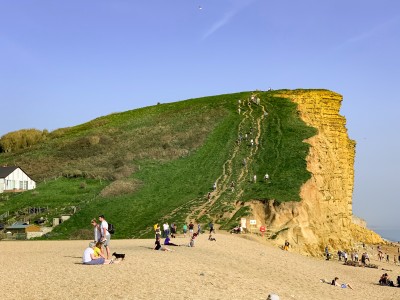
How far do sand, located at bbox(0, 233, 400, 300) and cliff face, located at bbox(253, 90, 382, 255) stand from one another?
780 centimetres

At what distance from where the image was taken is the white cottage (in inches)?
2739

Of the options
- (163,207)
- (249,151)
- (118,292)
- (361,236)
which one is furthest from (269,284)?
(361,236)

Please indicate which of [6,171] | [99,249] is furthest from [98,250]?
[6,171]

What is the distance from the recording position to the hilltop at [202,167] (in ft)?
154

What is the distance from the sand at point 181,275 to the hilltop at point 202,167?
9151 millimetres

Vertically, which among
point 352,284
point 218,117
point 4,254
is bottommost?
point 352,284

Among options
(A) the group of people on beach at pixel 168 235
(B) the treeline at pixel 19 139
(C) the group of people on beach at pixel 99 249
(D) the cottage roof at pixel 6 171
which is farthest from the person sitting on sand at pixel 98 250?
(B) the treeline at pixel 19 139

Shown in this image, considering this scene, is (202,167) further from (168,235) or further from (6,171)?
(6,171)

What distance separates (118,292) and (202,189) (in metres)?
35.5

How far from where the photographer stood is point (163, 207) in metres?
50.5

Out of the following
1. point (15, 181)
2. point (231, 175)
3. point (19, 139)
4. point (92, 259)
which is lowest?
point (92, 259)

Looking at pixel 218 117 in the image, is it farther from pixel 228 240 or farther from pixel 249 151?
pixel 228 240

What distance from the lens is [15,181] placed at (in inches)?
2756

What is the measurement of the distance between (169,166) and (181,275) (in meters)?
43.9
